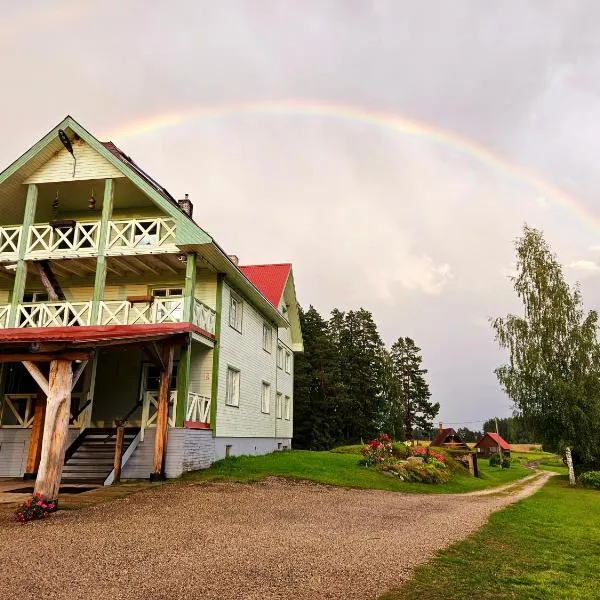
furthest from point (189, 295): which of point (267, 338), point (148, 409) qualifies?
point (267, 338)

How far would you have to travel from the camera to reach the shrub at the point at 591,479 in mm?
24911

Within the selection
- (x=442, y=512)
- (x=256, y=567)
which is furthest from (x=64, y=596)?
(x=442, y=512)

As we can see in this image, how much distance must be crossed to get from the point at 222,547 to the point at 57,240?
1560 centimetres

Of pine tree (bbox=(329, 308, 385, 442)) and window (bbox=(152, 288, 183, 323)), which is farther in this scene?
pine tree (bbox=(329, 308, 385, 442))

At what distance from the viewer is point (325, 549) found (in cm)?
776

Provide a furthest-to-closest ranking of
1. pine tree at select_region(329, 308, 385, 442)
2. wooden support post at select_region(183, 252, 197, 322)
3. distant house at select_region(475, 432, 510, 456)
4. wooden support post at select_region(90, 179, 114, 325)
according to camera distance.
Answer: distant house at select_region(475, 432, 510, 456) < pine tree at select_region(329, 308, 385, 442) < wooden support post at select_region(90, 179, 114, 325) < wooden support post at select_region(183, 252, 197, 322)

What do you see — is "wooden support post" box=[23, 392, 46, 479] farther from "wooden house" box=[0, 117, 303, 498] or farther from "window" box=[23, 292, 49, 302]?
"window" box=[23, 292, 49, 302]

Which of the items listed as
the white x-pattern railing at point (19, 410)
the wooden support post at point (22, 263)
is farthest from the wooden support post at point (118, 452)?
the wooden support post at point (22, 263)

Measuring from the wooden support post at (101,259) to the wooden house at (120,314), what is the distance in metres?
0.04

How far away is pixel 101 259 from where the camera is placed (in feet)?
58.0

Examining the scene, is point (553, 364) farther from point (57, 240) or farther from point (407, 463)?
point (57, 240)

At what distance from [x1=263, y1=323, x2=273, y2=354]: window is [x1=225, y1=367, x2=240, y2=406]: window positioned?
4989mm

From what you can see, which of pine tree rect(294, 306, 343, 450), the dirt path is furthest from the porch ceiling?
pine tree rect(294, 306, 343, 450)

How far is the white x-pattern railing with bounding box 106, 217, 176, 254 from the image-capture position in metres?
17.7
